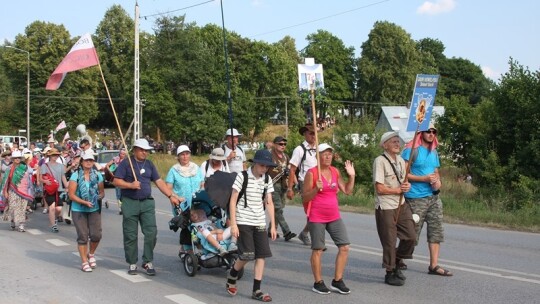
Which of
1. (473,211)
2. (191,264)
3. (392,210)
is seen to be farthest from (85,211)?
(473,211)

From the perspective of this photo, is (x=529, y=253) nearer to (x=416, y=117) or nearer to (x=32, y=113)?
(x=416, y=117)

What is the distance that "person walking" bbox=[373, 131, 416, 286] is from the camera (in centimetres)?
692

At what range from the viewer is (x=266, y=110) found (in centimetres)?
6644

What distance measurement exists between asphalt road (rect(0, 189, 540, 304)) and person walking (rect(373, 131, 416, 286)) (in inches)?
12.7

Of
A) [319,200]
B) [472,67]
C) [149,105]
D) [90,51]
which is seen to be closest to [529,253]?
[319,200]

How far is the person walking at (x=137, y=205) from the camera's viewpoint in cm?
796

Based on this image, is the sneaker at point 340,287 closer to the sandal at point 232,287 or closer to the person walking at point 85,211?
the sandal at point 232,287

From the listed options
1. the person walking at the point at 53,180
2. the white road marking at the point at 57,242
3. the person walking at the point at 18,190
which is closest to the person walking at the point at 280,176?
the white road marking at the point at 57,242

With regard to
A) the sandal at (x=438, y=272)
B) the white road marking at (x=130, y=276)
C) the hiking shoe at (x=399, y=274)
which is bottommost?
the white road marking at (x=130, y=276)

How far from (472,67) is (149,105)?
53.2 m

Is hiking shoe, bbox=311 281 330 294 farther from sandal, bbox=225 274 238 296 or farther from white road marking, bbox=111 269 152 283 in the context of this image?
white road marking, bbox=111 269 152 283

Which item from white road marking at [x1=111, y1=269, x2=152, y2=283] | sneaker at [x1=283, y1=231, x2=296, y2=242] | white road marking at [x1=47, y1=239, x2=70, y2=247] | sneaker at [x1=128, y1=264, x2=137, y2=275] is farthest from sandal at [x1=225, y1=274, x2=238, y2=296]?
white road marking at [x1=47, y1=239, x2=70, y2=247]

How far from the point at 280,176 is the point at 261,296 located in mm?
3947

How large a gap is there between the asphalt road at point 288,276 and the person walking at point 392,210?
32cm
